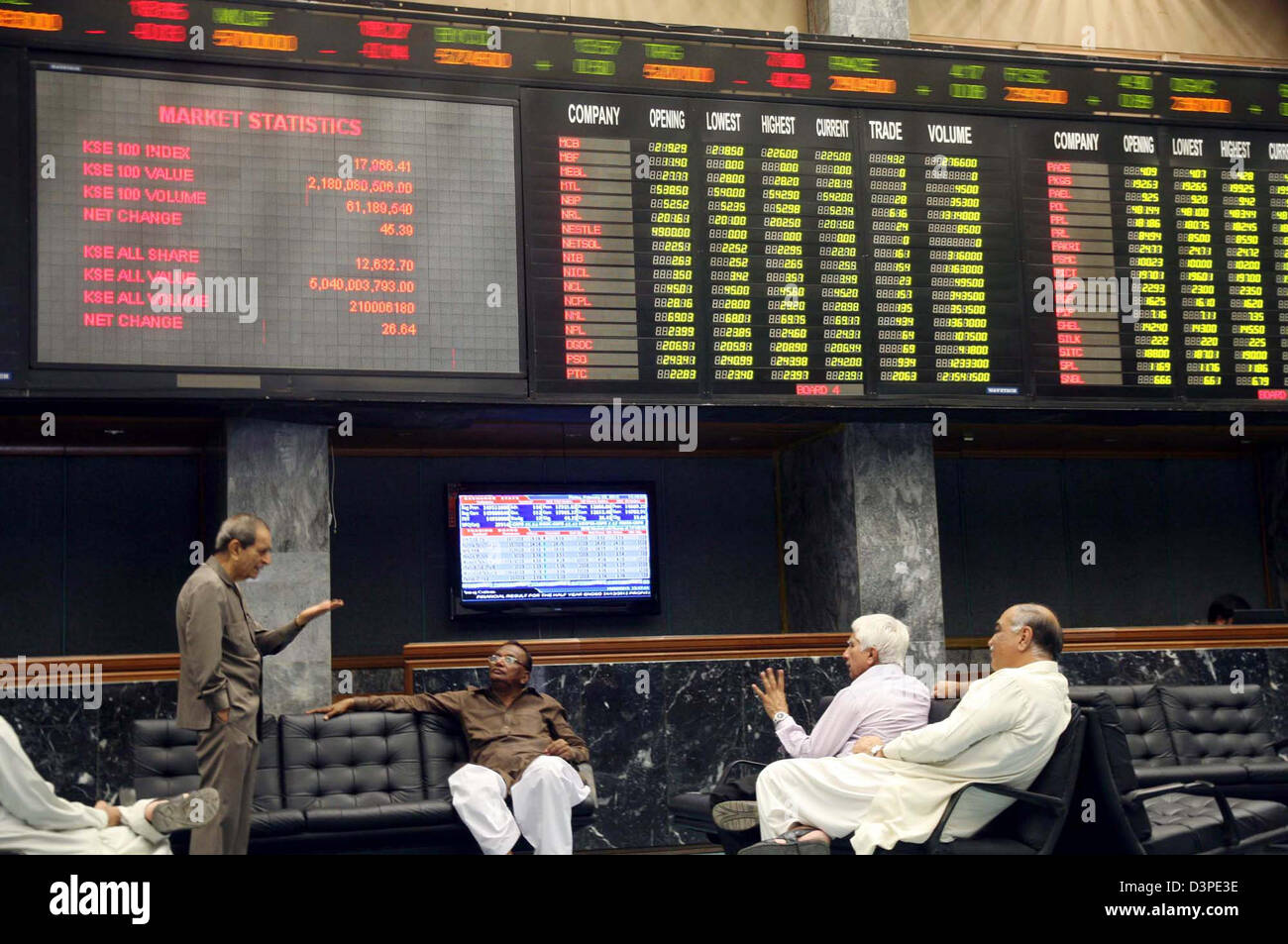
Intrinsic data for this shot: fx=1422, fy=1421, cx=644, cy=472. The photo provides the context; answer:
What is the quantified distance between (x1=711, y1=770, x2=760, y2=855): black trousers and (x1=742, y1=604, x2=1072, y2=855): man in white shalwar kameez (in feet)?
0.76

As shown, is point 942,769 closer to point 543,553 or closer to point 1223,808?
point 1223,808

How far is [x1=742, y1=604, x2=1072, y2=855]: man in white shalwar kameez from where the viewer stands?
15.9 feet

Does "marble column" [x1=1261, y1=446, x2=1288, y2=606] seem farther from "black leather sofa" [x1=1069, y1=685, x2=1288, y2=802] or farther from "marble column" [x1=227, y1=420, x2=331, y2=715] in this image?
"marble column" [x1=227, y1=420, x2=331, y2=715]

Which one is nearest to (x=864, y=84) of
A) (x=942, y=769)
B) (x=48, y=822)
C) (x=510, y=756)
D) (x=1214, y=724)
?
(x=1214, y=724)

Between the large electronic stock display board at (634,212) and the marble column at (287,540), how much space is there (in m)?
0.52

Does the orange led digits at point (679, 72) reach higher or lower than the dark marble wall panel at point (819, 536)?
higher

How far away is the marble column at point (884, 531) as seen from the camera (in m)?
8.35

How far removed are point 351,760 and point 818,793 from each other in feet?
8.43

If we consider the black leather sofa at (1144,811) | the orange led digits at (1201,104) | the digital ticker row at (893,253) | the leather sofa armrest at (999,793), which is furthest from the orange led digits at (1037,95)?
the leather sofa armrest at (999,793)

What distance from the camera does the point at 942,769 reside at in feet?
16.2

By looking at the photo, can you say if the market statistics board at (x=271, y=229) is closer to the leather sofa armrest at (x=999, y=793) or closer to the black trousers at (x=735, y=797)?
the black trousers at (x=735, y=797)

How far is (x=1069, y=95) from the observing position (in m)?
8.57

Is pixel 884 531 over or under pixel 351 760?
over
